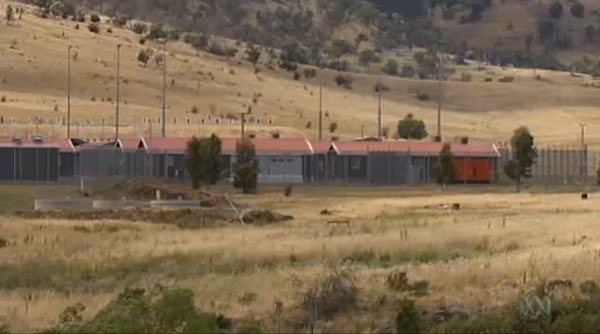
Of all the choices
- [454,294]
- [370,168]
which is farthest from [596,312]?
[370,168]

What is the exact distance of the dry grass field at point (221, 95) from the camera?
110m

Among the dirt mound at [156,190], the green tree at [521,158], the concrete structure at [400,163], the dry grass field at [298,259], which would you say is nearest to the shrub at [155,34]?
the concrete structure at [400,163]

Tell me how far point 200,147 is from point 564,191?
21.9m

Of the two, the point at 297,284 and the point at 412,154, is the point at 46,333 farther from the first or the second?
the point at 412,154

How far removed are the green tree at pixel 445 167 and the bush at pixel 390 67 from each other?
9283cm

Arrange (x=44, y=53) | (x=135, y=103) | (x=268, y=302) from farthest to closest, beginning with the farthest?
(x=44, y=53) → (x=135, y=103) → (x=268, y=302)

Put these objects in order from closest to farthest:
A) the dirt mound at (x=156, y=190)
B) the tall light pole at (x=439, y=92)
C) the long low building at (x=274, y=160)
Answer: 1. the dirt mound at (x=156, y=190)
2. the long low building at (x=274, y=160)
3. the tall light pole at (x=439, y=92)

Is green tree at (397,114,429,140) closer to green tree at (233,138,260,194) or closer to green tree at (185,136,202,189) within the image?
green tree at (233,138,260,194)

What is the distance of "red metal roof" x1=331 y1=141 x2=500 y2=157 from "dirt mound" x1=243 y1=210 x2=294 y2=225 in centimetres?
3306

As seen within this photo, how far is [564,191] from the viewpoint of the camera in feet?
249

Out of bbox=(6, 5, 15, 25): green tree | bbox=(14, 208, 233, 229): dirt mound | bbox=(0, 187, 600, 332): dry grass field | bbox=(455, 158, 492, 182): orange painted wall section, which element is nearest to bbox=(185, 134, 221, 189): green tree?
bbox=(14, 208, 233, 229): dirt mound

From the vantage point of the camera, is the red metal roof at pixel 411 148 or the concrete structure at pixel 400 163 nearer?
the concrete structure at pixel 400 163

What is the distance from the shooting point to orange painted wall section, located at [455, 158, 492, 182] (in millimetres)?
84938

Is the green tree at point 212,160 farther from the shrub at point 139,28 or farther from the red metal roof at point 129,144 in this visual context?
the shrub at point 139,28
